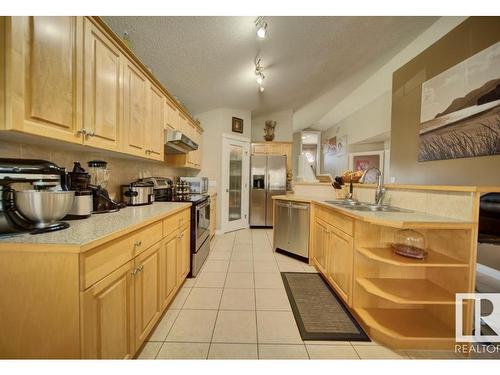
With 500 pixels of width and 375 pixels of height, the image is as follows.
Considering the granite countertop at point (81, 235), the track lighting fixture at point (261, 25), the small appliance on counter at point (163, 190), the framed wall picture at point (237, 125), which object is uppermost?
the track lighting fixture at point (261, 25)

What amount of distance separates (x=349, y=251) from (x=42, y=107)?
2.19 metres

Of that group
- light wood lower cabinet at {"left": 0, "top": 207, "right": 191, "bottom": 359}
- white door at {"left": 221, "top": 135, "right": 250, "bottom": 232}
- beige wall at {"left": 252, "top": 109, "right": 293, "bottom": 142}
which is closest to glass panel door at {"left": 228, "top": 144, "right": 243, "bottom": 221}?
white door at {"left": 221, "top": 135, "right": 250, "bottom": 232}

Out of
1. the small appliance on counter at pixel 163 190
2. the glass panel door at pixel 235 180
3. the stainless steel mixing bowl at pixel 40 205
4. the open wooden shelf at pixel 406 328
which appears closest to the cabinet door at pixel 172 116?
the small appliance on counter at pixel 163 190

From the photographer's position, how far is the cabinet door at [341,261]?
1623 mm

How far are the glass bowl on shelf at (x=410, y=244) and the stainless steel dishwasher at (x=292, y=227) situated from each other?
3.82 ft

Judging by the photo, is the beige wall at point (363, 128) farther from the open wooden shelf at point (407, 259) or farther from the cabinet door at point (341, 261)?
the open wooden shelf at point (407, 259)

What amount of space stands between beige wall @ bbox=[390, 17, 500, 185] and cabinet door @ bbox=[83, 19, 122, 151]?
365 cm

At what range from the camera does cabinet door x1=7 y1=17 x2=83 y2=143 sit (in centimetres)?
81

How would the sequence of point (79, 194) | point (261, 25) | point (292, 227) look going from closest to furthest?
point (79, 194) → point (261, 25) → point (292, 227)

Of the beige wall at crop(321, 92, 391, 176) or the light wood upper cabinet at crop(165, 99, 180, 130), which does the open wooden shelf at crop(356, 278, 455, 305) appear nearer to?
the light wood upper cabinet at crop(165, 99, 180, 130)

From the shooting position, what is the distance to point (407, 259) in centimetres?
134

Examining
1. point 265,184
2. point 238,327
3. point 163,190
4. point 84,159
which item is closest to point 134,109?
point 84,159

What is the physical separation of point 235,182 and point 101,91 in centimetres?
325

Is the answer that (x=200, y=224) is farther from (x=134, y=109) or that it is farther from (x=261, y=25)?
(x=261, y=25)
